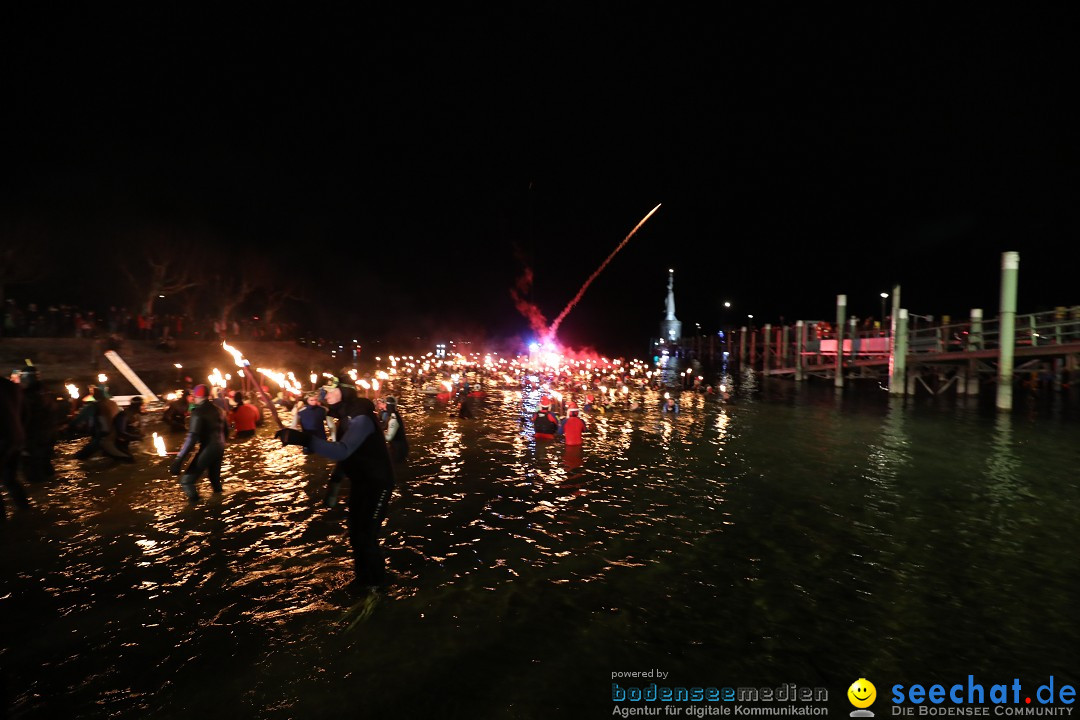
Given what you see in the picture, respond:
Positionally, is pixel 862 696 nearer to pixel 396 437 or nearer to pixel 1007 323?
pixel 396 437

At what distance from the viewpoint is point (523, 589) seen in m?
6.71

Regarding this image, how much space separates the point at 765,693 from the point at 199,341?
134ft

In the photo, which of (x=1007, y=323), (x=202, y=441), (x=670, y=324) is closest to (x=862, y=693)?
(x=202, y=441)

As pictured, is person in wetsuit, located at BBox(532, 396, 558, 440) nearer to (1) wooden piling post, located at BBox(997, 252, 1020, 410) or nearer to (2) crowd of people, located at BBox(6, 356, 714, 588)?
(2) crowd of people, located at BBox(6, 356, 714, 588)

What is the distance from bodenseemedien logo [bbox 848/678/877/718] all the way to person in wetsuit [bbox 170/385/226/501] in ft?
31.7

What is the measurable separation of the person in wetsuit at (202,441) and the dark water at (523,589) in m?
0.44

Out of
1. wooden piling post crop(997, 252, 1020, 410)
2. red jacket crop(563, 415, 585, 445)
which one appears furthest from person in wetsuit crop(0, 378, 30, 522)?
wooden piling post crop(997, 252, 1020, 410)

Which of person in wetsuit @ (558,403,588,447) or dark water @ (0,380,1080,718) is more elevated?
person in wetsuit @ (558,403,588,447)

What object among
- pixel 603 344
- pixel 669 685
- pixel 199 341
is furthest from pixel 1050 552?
pixel 603 344

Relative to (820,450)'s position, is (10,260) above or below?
above

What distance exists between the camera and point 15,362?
84.2 feet

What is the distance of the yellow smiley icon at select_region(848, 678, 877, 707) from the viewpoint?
4730 millimetres

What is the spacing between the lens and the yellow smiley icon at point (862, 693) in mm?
4730

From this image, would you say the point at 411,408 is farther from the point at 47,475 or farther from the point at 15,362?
the point at 15,362
